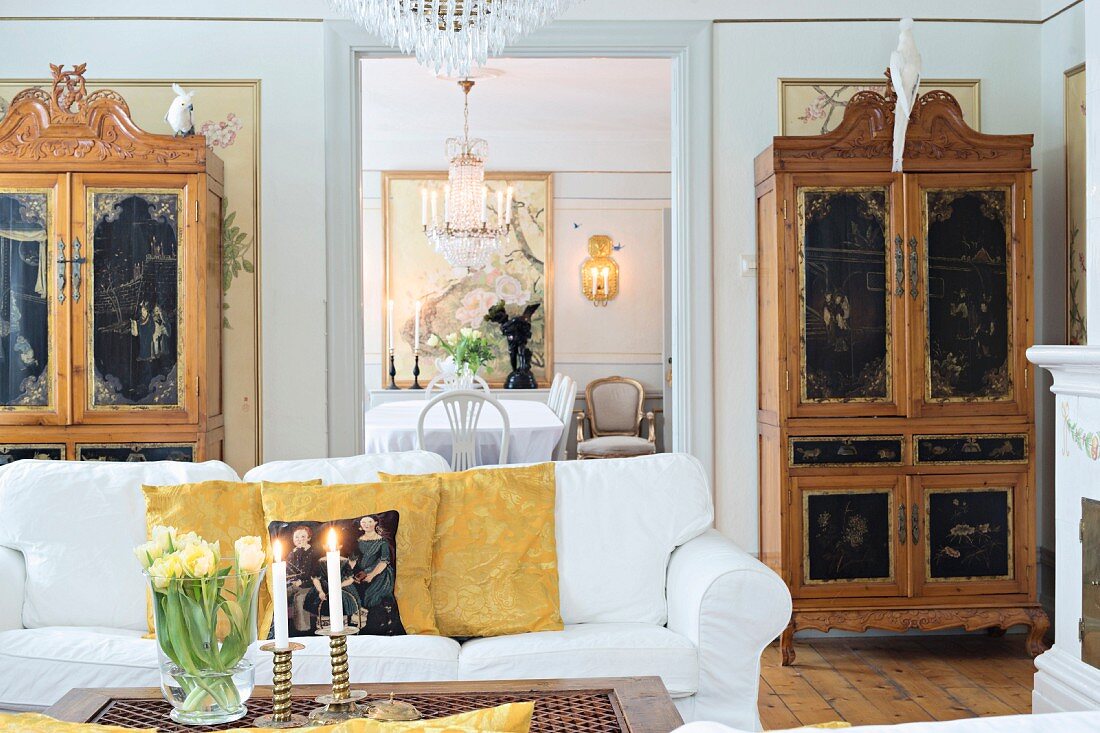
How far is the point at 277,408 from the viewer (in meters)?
4.39

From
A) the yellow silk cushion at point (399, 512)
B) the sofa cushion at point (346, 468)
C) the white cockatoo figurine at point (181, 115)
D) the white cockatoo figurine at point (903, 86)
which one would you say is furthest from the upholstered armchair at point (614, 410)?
the yellow silk cushion at point (399, 512)

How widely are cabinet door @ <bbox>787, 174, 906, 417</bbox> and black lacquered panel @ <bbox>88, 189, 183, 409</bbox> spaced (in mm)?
2395

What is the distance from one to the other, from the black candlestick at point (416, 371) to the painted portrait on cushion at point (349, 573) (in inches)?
213

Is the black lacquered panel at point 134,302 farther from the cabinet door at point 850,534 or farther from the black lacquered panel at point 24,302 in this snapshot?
the cabinet door at point 850,534

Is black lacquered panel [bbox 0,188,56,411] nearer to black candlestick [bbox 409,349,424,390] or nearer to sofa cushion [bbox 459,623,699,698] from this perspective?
sofa cushion [bbox 459,623,699,698]

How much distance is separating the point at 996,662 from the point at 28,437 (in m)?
3.77

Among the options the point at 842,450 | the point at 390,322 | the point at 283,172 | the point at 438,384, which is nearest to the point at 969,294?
the point at 842,450

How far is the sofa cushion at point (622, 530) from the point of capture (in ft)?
9.69

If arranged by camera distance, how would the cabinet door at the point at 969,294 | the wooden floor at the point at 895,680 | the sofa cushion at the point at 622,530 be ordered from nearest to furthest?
the sofa cushion at the point at 622,530 → the wooden floor at the point at 895,680 → the cabinet door at the point at 969,294

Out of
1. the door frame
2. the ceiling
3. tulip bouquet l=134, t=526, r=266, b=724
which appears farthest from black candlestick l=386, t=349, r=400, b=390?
tulip bouquet l=134, t=526, r=266, b=724

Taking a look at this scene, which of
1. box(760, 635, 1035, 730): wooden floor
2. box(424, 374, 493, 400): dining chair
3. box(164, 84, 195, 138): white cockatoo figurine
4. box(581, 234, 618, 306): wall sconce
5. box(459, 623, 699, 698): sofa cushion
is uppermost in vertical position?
box(164, 84, 195, 138): white cockatoo figurine

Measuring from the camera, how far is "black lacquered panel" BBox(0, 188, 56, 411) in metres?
3.92

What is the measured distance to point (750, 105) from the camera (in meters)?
4.45

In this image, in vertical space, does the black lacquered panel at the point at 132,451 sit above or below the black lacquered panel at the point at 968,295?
below
